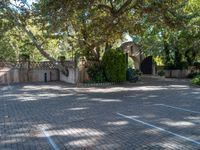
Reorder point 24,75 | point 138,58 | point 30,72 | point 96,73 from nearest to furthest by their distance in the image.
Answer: point 96,73 → point 24,75 → point 30,72 → point 138,58

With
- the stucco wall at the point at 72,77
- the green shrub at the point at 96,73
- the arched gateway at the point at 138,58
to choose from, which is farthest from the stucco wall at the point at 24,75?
the arched gateway at the point at 138,58

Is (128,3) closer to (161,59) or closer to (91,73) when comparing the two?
(91,73)

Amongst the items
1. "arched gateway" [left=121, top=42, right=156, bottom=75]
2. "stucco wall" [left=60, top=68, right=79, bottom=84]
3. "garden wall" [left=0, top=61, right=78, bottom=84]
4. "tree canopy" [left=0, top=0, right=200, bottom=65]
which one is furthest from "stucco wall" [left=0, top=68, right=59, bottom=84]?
"arched gateway" [left=121, top=42, right=156, bottom=75]

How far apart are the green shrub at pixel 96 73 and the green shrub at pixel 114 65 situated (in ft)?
1.53

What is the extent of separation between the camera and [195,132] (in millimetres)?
7168

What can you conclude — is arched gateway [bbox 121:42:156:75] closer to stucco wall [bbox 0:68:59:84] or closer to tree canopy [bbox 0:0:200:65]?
tree canopy [bbox 0:0:200:65]

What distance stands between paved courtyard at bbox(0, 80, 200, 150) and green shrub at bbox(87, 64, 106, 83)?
27.0 feet

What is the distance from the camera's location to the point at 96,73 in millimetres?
21094

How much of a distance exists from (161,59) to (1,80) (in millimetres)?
15707

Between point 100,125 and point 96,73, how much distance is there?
43.2 feet

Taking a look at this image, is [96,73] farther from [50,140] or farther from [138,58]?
[50,140]

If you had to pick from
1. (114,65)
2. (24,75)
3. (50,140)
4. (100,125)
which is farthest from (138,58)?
(50,140)

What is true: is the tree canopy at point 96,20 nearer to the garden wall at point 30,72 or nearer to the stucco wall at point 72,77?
the stucco wall at point 72,77

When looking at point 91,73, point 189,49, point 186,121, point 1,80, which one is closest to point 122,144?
point 186,121
